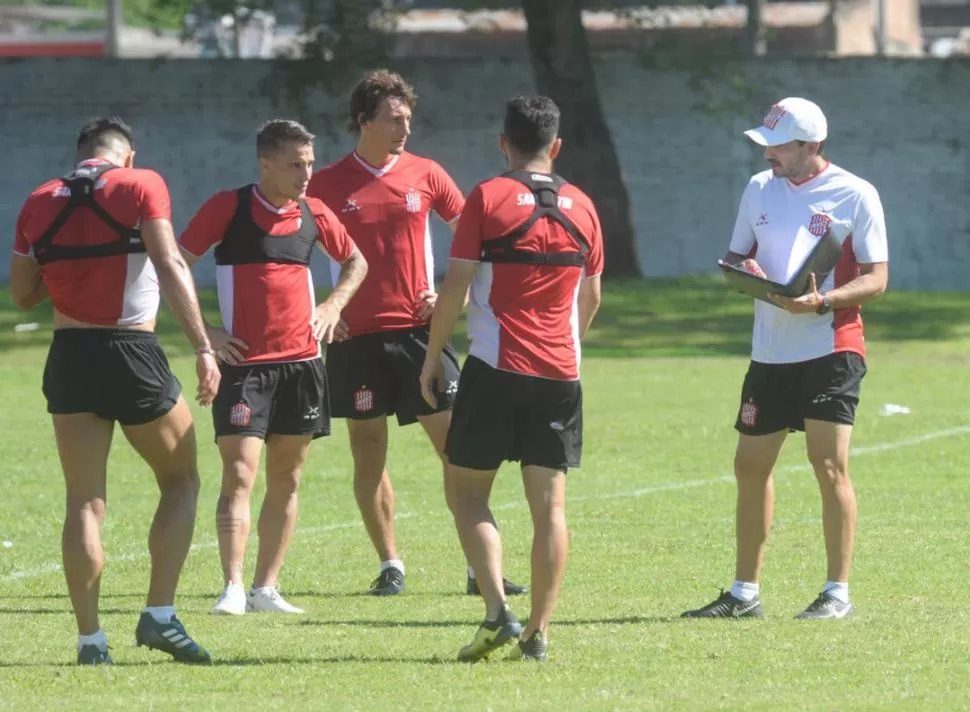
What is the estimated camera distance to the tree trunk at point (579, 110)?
29013mm

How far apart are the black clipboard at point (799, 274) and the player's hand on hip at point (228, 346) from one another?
2.14 m

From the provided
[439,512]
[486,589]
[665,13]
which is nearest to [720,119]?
[665,13]

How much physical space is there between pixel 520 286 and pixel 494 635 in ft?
4.36

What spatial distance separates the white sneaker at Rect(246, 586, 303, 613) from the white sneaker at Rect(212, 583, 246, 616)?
75 mm

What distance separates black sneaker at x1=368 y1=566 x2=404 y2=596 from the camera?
9.52 metres

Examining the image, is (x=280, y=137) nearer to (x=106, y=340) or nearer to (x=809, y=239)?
(x=106, y=340)

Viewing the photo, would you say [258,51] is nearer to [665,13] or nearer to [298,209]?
[665,13]

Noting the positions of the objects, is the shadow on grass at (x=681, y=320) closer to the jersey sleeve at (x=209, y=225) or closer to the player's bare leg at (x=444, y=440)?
the player's bare leg at (x=444, y=440)

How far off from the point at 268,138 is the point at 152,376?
5.18ft

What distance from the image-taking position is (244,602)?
8.93m

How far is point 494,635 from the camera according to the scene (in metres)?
7.48

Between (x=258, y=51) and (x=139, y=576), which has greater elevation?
(x=258, y=51)

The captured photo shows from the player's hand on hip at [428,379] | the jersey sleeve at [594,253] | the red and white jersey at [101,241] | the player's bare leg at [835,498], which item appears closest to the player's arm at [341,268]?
the player's hand on hip at [428,379]

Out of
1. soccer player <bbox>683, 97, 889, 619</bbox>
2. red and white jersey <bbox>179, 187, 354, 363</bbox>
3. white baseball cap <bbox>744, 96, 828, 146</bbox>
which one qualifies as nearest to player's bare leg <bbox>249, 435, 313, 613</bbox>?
red and white jersey <bbox>179, 187, 354, 363</bbox>
